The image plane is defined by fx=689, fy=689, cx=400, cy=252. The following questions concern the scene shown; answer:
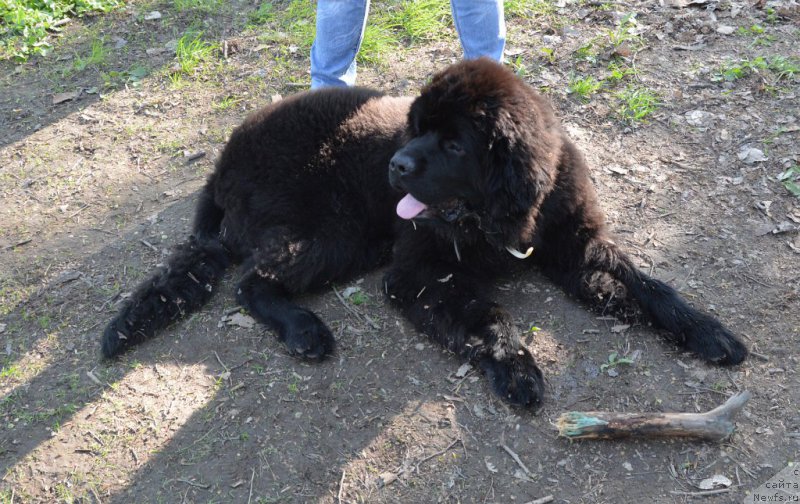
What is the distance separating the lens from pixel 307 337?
3414mm

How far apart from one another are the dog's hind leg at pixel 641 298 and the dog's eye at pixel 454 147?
0.90 meters

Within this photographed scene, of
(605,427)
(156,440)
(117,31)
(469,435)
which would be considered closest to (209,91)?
(117,31)

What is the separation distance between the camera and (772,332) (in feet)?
10.7

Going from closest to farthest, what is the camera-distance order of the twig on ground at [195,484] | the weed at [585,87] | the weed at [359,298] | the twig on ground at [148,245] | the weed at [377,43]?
1. the twig on ground at [195,484]
2. the weed at [359,298]
3. the twig on ground at [148,245]
4. the weed at [585,87]
5. the weed at [377,43]

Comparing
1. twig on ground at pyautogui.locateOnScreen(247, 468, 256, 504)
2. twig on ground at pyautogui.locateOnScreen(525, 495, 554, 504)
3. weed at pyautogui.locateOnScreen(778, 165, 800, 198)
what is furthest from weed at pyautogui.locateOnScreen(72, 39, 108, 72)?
weed at pyautogui.locateOnScreen(778, 165, 800, 198)

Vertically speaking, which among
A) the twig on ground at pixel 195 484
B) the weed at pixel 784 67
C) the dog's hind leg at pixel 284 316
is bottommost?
the twig on ground at pixel 195 484

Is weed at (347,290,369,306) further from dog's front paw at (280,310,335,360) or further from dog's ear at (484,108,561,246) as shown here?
dog's ear at (484,108,561,246)

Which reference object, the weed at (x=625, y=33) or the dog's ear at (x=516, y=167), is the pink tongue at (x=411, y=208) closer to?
the dog's ear at (x=516, y=167)

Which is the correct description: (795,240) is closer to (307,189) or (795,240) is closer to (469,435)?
(469,435)

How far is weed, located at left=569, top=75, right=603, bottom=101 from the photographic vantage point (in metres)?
4.92

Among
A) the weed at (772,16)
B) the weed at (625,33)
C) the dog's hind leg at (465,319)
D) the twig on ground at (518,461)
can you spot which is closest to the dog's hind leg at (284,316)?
the dog's hind leg at (465,319)

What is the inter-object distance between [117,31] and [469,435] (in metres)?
5.29

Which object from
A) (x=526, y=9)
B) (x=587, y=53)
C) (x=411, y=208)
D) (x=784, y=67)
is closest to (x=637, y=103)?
(x=587, y=53)

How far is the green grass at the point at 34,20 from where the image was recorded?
20.3 feet
